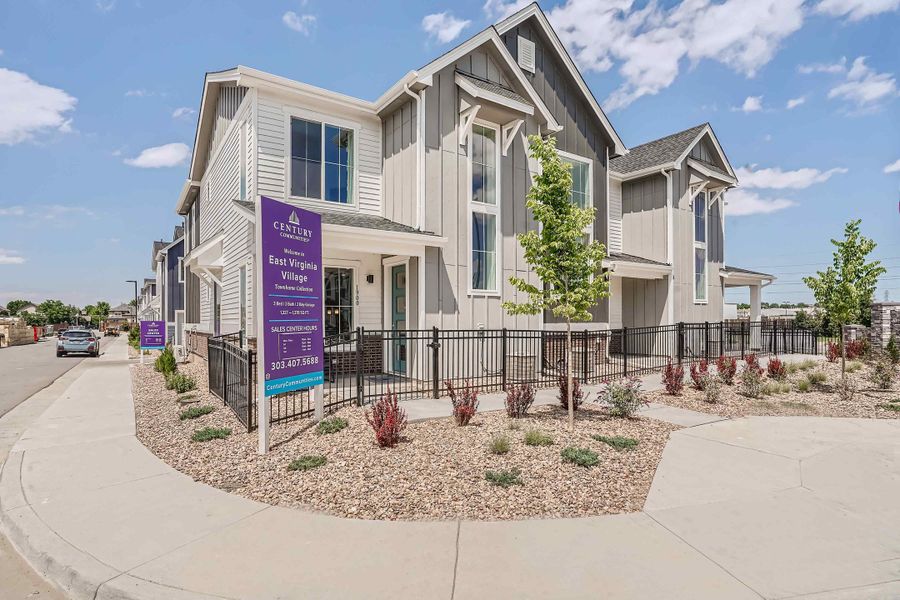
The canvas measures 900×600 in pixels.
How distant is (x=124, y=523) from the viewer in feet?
14.6

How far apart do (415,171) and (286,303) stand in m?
6.31

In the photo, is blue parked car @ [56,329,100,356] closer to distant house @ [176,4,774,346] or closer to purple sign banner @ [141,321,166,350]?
purple sign banner @ [141,321,166,350]

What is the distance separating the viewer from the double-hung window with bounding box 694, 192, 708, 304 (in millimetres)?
20330

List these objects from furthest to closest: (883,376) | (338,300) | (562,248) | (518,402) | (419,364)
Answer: (338,300)
(419,364)
(883,376)
(518,402)
(562,248)

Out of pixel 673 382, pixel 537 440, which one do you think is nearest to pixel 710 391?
pixel 673 382

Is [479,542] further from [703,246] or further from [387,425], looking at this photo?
[703,246]

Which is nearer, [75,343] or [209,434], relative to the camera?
[209,434]

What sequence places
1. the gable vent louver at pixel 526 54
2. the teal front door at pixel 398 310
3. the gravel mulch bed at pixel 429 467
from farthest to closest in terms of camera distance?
the gable vent louver at pixel 526 54, the teal front door at pixel 398 310, the gravel mulch bed at pixel 429 467

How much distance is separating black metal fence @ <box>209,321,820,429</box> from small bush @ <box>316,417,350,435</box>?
60 cm

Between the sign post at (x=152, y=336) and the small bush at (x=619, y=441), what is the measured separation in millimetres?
19324

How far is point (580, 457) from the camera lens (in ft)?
19.4

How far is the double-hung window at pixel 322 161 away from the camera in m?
12.2

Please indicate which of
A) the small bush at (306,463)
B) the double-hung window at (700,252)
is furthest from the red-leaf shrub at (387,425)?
the double-hung window at (700,252)

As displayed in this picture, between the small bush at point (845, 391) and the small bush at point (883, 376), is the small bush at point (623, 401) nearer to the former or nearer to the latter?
the small bush at point (845, 391)
